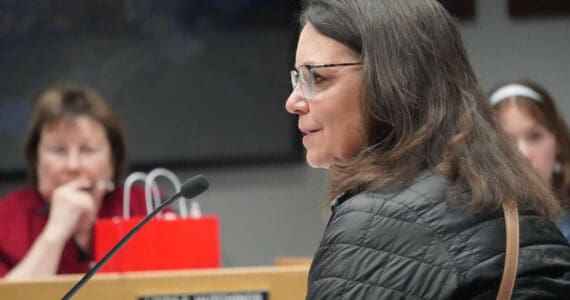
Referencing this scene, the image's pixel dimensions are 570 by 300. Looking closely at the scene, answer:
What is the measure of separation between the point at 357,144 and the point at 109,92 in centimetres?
240

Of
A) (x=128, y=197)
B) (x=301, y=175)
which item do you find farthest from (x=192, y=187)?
(x=301, y=175)

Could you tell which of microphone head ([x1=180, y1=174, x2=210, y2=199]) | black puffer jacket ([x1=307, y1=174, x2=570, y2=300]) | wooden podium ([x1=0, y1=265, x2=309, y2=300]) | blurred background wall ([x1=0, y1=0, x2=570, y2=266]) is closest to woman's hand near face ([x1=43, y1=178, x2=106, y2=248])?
blurred background wall ([x1=0, y1=0, x2=570, y2=266])

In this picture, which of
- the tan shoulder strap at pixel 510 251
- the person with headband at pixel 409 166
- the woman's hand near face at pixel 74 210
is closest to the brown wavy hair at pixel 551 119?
the woman's hand near face at pixel 74 210

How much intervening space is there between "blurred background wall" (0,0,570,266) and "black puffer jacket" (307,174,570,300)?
2540 mm

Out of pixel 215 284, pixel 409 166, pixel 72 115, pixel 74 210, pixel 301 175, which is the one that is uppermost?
pixel 409 166

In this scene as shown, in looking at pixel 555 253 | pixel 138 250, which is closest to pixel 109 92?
pixel 138 250

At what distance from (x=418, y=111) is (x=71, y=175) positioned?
2.04 m

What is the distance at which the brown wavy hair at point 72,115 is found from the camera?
342 cm

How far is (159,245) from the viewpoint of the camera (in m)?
2.71

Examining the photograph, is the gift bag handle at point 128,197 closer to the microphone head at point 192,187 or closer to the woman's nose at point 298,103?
the microphone head at point 192,187

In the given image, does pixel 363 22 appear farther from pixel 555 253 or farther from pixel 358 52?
pixel 555 253

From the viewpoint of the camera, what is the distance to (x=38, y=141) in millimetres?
3477

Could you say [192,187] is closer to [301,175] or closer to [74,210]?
[74,210]

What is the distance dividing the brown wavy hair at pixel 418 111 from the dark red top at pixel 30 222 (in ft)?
6.04
